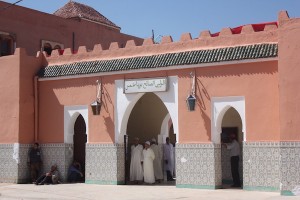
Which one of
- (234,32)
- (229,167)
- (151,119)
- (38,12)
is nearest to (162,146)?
(151,119)

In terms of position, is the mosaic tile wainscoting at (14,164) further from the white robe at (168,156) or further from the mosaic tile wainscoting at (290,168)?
the mosaic tile wainscoting at (290,168)

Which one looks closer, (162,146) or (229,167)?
(229,167)

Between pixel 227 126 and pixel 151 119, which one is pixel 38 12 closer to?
pixel 151 119

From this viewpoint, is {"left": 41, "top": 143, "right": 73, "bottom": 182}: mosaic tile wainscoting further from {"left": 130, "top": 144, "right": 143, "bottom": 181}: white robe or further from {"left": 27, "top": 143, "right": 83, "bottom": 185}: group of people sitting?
{"left": 130, "top": 144, "right": 143, "bottom": 181}: white robe

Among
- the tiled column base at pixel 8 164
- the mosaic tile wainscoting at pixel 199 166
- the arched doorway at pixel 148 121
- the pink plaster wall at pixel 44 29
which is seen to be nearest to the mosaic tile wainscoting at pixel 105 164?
the arched doorway at pixel 148 121

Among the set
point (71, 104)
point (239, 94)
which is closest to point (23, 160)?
point (71, 104)

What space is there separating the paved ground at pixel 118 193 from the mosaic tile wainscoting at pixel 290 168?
306 mm

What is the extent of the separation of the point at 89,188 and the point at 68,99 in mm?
2957

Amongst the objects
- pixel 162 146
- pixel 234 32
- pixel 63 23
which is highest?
pixel 63 23

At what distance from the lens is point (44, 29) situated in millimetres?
19766

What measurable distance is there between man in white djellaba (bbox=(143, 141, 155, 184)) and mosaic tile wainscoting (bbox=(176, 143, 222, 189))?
6.00ft

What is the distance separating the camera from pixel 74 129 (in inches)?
619

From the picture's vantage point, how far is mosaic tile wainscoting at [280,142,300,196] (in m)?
10.1

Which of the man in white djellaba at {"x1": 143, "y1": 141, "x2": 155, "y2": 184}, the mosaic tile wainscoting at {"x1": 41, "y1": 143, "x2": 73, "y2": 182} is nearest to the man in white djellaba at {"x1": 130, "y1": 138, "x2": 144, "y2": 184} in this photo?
the man in white djellaba at {"x1": 143, "y1": 141, "x2": 155, "y2": 184}
